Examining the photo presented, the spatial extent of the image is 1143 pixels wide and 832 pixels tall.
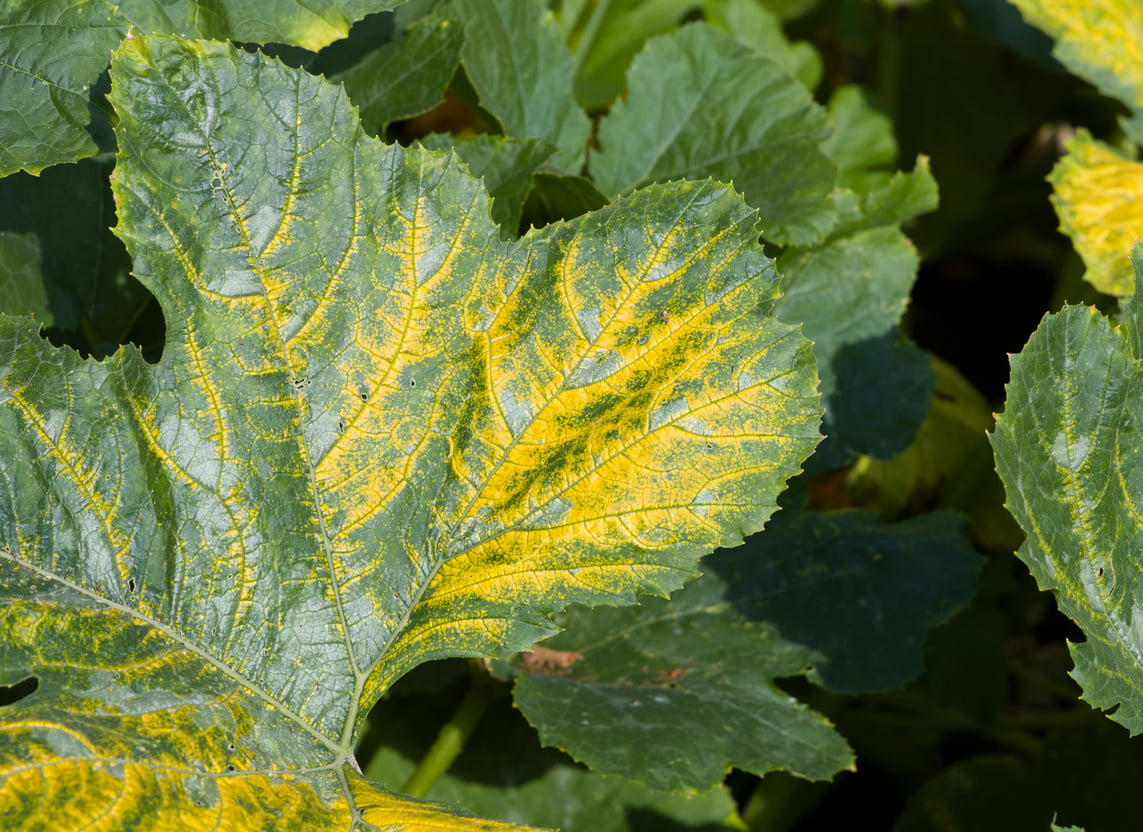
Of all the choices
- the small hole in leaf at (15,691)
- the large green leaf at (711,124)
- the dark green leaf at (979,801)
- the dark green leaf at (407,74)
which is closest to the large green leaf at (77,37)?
the dark green leaf at (407,74)

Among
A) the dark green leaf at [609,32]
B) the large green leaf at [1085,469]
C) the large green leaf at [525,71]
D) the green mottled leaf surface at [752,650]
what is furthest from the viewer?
the dark green leaf at [609,32]

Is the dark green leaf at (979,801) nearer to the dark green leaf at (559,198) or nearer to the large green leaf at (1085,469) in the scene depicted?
the large green leaf at (1085,469)

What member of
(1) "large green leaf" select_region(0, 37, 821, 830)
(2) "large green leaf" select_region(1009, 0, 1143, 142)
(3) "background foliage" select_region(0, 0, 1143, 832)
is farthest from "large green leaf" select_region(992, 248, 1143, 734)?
(2) "large green leaf" select_region(1009, 0, 1143, 142)

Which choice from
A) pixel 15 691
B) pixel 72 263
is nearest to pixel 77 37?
pixel 72 263

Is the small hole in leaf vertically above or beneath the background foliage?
beneath

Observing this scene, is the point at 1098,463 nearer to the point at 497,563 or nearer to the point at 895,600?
the point at 895,600

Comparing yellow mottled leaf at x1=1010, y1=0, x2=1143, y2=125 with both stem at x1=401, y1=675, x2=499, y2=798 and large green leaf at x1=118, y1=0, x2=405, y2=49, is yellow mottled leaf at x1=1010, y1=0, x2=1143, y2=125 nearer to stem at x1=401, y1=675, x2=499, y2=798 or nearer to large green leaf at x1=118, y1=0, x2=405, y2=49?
large green leaf at x1=118, y1=0, x2=405, y2=49

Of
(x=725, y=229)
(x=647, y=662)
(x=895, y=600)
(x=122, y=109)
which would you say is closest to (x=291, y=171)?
(x=122, y=109)
